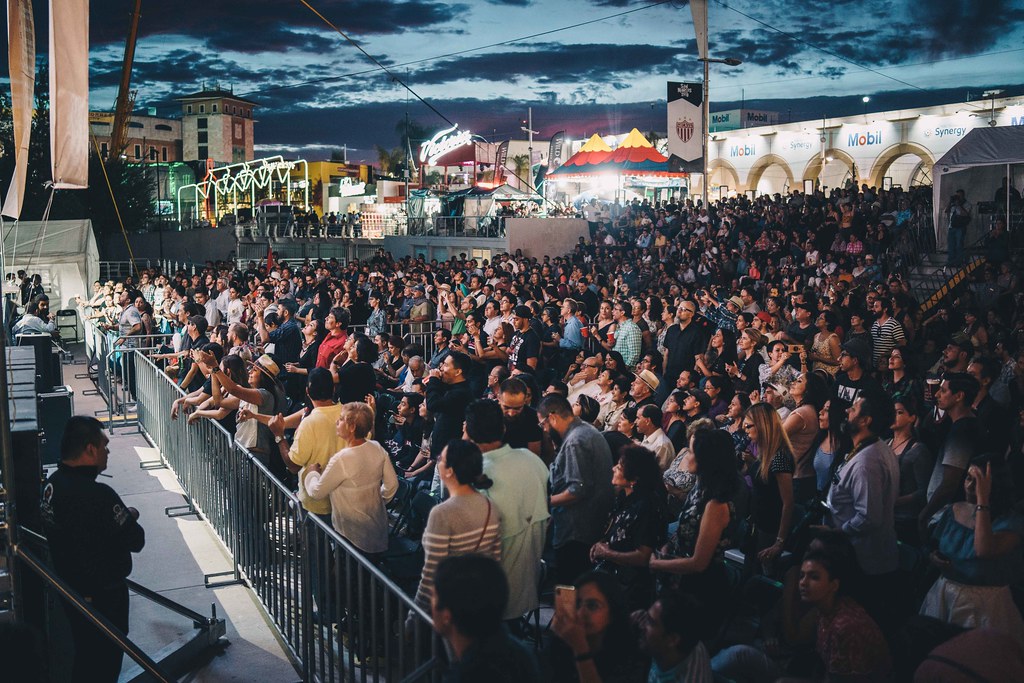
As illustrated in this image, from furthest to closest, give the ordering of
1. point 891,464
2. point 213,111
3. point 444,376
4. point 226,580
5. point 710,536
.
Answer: point 213,111 → point 444,376 → point 226,580 → point 891,464 → point 710,536

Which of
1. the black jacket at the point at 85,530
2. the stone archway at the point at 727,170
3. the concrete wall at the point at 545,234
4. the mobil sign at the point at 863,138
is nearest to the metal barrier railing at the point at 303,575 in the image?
the black jacket at the point at 85,530

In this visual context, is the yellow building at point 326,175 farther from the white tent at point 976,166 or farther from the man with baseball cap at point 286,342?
the man with baseball cap at point 286,342

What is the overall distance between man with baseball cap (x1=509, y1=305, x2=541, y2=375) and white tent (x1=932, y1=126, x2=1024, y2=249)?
8.93m

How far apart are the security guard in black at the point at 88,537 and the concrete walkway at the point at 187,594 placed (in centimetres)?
80

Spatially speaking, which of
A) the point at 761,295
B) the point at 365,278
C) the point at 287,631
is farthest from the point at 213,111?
the point at 287,631

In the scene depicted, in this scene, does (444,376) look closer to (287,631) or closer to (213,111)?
(287,631)

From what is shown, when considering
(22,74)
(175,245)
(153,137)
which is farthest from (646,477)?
(153,137)

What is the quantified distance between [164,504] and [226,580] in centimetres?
221

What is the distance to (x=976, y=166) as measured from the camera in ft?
52.3

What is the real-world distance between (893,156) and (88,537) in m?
39.8

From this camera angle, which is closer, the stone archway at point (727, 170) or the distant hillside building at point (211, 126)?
the stone archway at point (727, 170)

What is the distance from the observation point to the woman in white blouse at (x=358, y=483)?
194 inches

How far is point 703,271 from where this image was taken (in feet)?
→ 58.6

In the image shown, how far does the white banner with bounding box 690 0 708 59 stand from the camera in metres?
21.1
